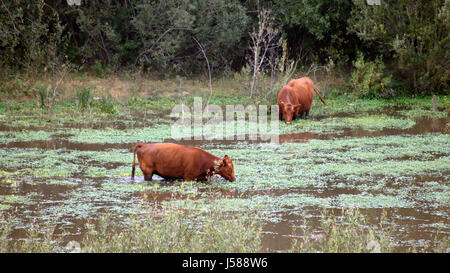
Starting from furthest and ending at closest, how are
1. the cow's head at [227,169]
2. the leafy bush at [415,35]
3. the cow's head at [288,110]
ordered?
the leafy bush at [415,35] < the cow's head at [288,110] < the cow's head at [227,169]

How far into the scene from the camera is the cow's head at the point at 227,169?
974 centimetres

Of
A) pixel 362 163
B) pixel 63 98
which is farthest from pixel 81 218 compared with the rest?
pixel 63 98

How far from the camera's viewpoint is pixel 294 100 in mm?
17078

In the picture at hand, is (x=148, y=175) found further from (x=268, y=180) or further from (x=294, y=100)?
(x=294, y=100)

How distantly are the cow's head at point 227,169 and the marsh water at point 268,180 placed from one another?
15 cm

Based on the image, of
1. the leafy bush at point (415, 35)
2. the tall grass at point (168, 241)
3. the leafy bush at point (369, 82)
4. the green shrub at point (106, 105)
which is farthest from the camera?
the leafy bush at point (369, 82)

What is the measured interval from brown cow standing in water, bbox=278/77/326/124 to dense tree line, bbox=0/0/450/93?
139 inches

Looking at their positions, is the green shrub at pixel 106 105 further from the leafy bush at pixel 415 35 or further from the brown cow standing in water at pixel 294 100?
the leafy bush at pixel 415 35

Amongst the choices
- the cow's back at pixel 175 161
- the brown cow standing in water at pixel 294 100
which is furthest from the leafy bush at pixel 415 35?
the cow's back at pixel 175 161

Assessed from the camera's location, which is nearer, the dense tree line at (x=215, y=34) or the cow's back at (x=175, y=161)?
the cow's back at (x=175, y=161)

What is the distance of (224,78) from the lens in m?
23.6

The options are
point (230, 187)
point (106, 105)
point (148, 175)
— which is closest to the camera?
point (230, 187)

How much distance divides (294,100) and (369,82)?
491 centimetres

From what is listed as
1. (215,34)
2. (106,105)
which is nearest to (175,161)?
(106,105)
